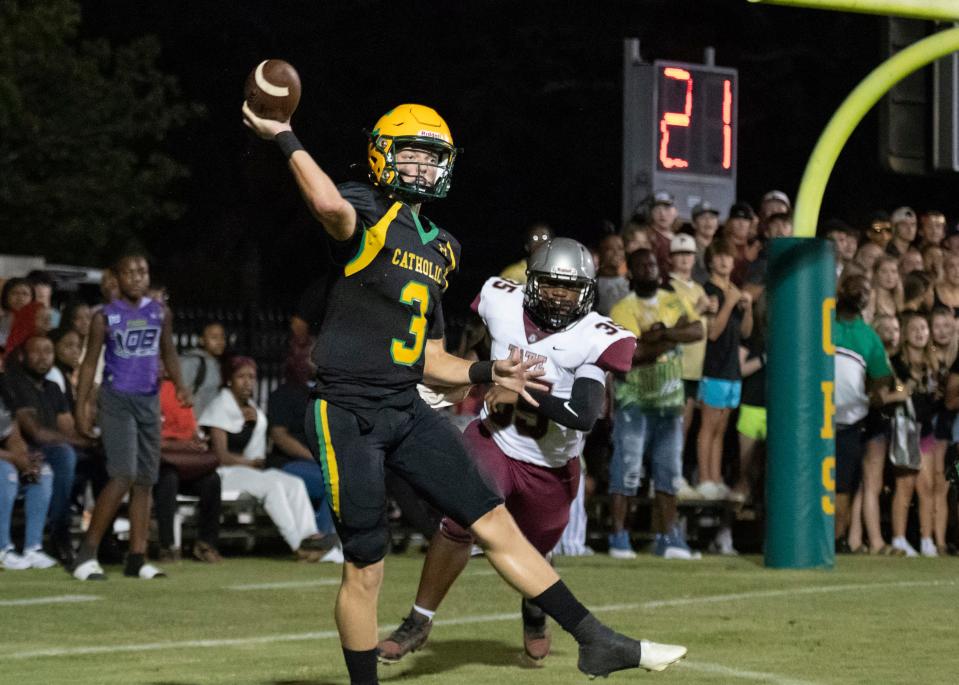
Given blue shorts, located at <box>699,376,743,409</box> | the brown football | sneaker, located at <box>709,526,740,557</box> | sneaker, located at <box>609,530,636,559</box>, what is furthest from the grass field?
the brown football

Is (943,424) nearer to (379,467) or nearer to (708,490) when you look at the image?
(708,490)

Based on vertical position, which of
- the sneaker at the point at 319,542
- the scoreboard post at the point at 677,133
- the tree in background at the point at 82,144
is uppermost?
the tree in background at the point at 82,144

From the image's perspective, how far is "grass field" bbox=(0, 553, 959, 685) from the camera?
8.05 m

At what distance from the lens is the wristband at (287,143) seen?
656 centimetres

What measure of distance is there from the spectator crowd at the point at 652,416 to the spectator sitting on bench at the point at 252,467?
15mm

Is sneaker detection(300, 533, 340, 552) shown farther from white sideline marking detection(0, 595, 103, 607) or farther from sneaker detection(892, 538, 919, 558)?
sneaker detection(892, 538, 919, 558)

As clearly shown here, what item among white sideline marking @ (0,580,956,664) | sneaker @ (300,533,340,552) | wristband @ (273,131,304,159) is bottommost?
white sideline marking @ (0,580,956,664)

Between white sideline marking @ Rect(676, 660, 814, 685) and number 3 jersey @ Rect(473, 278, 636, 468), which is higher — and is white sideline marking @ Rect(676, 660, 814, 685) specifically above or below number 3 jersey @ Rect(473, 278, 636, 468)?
below

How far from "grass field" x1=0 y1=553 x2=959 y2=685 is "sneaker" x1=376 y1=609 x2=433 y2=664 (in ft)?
0.31

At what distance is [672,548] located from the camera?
13750 millimetres

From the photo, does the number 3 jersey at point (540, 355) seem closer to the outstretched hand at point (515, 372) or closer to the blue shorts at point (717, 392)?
the outstretched hand at point (515, 372)

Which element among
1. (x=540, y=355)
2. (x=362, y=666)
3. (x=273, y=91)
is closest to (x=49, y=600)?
(x=540, y=355)

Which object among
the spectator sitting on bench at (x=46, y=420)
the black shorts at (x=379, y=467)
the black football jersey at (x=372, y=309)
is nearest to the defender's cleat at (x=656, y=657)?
the black shorts at (x=379, y=467)

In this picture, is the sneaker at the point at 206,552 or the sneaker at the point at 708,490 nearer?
the sneaker at the point at 206,552
